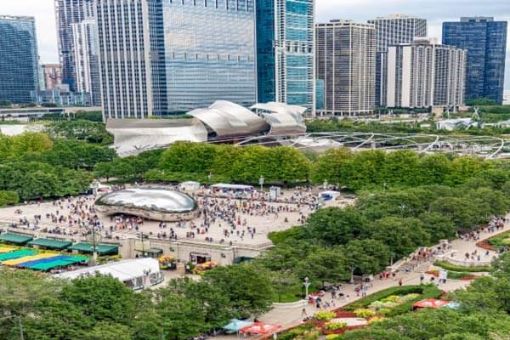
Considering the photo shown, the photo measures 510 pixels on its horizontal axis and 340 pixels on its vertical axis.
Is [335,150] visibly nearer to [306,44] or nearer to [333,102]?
[306,44]

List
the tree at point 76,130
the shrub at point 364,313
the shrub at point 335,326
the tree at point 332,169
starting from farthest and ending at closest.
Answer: the tree at point 76,130, the tree at point 332,169, the shrub at point 364,313, the shrub at point 335,326

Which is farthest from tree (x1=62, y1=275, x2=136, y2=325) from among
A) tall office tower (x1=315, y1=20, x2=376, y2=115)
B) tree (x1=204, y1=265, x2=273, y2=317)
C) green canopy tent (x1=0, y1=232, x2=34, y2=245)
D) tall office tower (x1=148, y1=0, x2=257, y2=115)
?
tall office tower (x1=315, y1=20, x2=376, y2=115)

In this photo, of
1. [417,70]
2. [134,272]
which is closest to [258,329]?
[134,272]

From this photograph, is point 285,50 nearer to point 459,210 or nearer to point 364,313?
point 459,210

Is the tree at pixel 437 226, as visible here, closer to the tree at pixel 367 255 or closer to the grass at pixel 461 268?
the grass at pixel 461 268

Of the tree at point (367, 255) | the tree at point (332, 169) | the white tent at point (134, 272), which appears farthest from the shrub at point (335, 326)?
the tree at point (332, 169)

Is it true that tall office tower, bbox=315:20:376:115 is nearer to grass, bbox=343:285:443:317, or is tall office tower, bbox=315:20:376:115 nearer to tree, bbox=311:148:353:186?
tree, bbox=311:148:353:186
